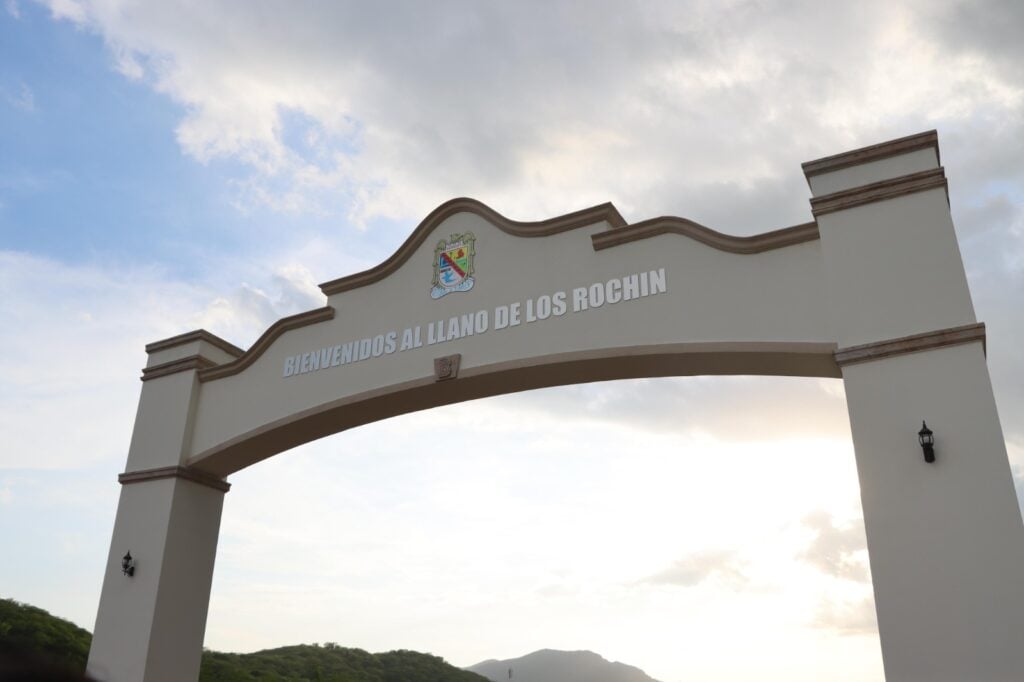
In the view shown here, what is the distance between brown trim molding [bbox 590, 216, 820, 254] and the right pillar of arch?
22 cm

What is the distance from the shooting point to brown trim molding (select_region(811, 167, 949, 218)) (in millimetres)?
7750

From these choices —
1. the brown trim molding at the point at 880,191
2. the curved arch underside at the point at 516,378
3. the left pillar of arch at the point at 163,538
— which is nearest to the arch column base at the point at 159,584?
the left pillar of arch at the point at 163,538

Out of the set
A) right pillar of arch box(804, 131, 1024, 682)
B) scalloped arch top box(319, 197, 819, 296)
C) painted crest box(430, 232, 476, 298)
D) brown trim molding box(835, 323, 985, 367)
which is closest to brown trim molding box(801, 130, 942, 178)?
right pillar of arch box(804, 131, 1024, 682)

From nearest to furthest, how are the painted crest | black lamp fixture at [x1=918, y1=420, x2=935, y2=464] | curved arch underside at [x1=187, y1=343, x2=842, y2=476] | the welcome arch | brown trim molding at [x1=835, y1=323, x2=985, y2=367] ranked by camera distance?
the welcome arch → black lamp fixture at [x1=918, y1=420, x2=935, y2=464] → brown trim molding at [x1=835, y1=323, x2=985, y2=367] → curved arch underside at [x1=187, y1=343, x2=842, y2=476] → the painted crest

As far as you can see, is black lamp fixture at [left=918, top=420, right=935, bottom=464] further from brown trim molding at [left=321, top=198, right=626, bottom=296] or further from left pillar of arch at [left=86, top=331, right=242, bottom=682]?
left pillar of arch at [left=86, top=331, right=242, bottom=682]

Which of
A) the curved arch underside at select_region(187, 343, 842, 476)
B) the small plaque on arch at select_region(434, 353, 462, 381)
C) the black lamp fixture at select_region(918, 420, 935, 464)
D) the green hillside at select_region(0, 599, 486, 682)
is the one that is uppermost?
the small plaque on arch at select_region(434, 353, 462, 381)

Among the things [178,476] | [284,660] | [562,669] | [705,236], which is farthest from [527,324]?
[562,669]

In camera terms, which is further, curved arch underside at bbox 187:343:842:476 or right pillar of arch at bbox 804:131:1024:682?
curved arch underside at bbox 187:343:842:476

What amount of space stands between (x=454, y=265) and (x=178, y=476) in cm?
436

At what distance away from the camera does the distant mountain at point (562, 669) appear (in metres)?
56.4

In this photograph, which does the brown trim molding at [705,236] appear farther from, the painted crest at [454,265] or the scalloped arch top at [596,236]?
the painted crest at [454,265]

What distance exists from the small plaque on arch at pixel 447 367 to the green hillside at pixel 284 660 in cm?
472

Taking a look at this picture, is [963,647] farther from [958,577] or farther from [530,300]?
[530,300]

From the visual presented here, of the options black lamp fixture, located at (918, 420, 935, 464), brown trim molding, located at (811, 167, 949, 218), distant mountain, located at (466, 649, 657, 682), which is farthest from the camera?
distant mountain, located at (466, 649, 657, 682)
